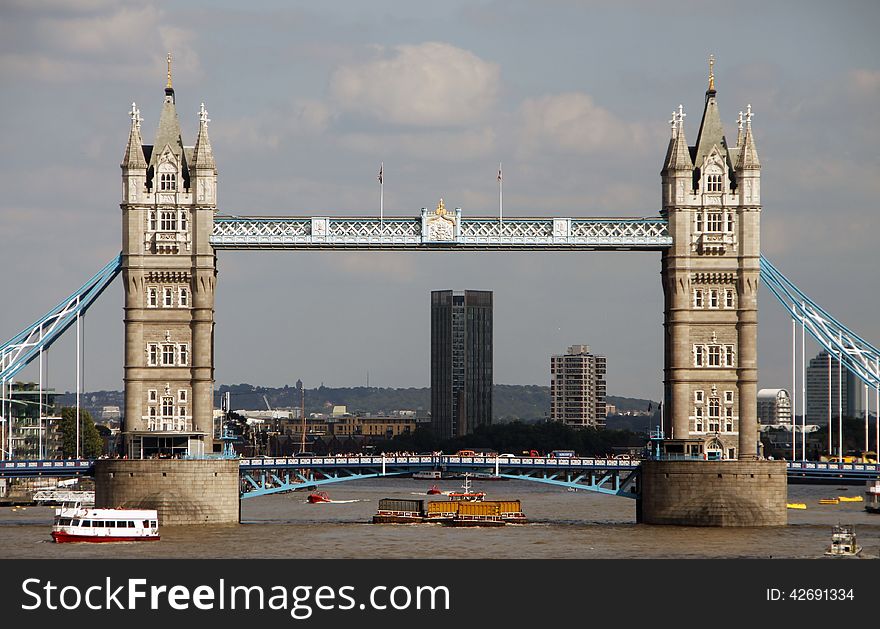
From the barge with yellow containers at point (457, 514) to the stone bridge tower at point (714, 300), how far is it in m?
13.1

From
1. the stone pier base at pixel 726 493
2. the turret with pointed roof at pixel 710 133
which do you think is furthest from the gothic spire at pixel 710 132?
the stone pier base at pixel 726 493

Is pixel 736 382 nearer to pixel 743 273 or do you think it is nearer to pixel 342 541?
pixel 743 273

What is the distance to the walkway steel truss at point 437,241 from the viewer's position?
5522 inches

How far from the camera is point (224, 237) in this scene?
140 metres

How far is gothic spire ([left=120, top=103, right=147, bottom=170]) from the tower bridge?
71 millimetres

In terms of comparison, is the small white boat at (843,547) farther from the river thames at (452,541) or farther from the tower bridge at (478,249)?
the tower bridge at (478,249)

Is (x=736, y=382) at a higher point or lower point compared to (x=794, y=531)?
higher

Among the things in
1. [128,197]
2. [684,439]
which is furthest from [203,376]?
[684,439]

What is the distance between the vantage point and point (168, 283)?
140125 millimetres

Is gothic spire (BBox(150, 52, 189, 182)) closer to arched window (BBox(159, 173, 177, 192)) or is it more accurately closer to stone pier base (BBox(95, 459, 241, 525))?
arched window (BBox(159, 173, 177, 192))

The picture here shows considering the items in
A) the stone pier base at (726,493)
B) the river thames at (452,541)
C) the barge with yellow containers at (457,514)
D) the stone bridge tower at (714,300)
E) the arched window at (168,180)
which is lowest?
the river thames at (452,541)

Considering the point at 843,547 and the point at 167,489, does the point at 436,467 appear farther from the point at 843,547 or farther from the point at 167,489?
the point at 843,547
